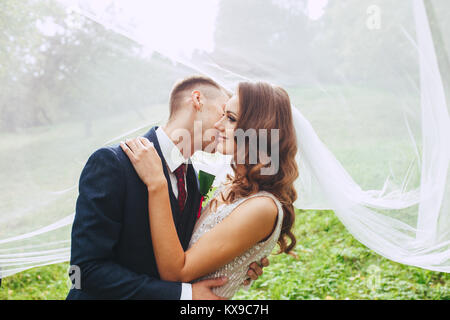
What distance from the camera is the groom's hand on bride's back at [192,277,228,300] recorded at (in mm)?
2055

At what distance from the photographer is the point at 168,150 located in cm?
222

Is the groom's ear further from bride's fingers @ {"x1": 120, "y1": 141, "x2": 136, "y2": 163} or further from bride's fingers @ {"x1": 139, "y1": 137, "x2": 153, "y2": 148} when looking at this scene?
bride's fingers @ {"x1": 120, "y1": 141, "x2": 136, "y2": 163}

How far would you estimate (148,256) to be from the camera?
2047 millimetres

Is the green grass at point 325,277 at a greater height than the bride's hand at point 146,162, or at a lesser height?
lesser

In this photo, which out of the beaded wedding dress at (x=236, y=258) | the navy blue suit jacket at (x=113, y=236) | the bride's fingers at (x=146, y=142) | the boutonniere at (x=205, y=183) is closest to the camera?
the navy blue suit jacket at (x=113, y=236)

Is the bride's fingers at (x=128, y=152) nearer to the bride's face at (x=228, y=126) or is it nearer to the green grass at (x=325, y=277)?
the bride's face at (x=228, y=126)

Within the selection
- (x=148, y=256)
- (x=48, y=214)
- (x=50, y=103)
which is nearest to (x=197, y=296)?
(x=148, y=256)

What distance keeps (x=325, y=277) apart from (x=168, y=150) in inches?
141

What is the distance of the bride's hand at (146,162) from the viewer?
198cm

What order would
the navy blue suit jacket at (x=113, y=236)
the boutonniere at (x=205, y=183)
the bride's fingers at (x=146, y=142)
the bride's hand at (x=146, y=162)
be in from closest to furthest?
1. the navy blue suit jacket at (x=113, y=236)
2. the bride's hand at (x=146, y=162)
3. the bride's fingers at (x=146, y=142)
4. the boutonniere at (x=205, y=183)

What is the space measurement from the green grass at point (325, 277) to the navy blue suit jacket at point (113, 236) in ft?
10.2

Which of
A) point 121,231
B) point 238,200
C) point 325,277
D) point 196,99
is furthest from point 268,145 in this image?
point 325,277

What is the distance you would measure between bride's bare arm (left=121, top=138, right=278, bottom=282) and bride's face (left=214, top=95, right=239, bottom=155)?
364mm

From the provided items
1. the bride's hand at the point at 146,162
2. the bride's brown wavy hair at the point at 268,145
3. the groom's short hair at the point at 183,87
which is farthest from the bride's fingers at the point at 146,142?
the bride's brown wavy hair at the point at 268,145
